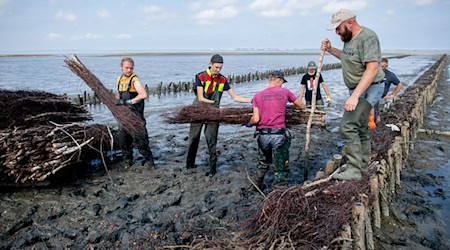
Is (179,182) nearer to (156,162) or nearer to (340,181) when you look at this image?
(156,162)

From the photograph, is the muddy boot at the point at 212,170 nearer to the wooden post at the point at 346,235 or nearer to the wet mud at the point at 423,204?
the wet mud at the point at 423,204

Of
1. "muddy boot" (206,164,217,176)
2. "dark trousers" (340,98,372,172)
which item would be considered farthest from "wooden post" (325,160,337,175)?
"muddy boot" (206,164,217,176)

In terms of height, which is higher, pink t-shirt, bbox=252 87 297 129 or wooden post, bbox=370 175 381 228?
pink t-shirt, bbox=252 87 297 129

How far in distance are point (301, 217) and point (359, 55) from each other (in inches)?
80.1

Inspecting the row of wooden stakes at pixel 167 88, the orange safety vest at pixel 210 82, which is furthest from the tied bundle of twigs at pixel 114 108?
the row of wooden stakes at pixel 167 88

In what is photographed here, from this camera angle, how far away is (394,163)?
6.31 meters

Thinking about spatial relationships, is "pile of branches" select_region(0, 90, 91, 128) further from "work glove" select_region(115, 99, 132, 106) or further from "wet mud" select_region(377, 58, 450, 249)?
"wet mud" select_region(377, 58, 450, 249)

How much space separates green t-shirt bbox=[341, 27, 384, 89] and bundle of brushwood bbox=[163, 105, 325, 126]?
1.76m

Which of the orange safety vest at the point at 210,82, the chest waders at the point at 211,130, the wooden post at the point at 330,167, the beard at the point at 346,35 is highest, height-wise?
the beard at the point at 346,35

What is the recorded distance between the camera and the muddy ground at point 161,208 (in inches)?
166

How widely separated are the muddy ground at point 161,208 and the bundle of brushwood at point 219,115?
0.67m

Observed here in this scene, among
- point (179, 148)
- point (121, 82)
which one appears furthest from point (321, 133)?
point (121, 82)

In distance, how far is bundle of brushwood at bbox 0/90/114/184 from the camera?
16.8 feet

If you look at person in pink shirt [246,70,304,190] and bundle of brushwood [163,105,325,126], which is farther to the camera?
bundle of brushwood [163,105,325,126]
